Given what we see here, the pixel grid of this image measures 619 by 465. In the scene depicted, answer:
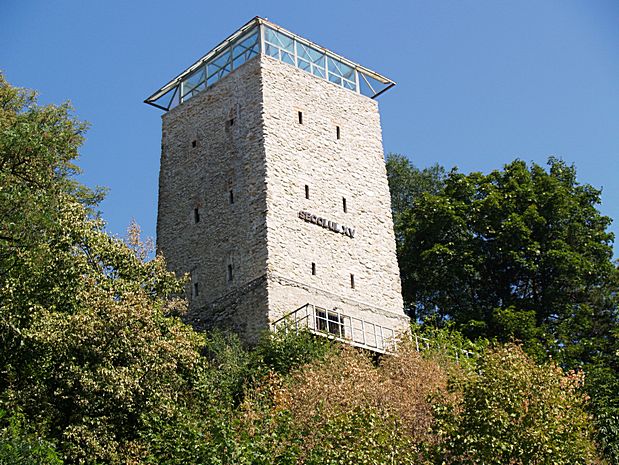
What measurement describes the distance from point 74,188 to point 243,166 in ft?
16.6

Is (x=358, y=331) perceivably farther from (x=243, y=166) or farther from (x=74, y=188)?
(x=74, y=188)

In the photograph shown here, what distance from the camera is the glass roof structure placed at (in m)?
31.1

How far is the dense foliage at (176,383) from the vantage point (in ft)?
61.2

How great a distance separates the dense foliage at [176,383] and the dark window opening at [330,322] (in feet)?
5.48

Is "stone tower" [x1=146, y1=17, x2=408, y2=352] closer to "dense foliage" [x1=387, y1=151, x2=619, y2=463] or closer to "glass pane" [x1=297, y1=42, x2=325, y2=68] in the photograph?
"glass pane" [x1=297, y1=42, x2=325, y2=68]

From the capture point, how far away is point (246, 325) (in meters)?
27.2

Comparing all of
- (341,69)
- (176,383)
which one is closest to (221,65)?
(341,69)

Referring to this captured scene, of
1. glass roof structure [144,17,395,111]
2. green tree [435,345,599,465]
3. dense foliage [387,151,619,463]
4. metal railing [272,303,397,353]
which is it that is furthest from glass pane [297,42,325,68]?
green tree [435,345,599,465]

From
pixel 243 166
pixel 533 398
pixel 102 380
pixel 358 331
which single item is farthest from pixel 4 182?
pixel 533 398

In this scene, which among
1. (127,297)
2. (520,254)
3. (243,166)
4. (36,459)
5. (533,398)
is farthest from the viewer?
(520,254)

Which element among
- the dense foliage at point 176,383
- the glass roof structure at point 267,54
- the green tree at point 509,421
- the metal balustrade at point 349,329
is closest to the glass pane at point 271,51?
the glass roof structure at point 267,54

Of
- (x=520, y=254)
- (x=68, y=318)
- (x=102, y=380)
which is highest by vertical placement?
(x=520, y=254)

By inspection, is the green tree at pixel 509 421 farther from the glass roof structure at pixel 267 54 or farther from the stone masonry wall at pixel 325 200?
the glass roof structure at pixel 267 54

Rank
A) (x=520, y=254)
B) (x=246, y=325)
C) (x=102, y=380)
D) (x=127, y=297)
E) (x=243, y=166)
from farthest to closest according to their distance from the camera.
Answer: (x=520, y=254) < (x=243, y=166) < (x=246, y=325) < (x=127, y=297) < (x=102, y=380)
